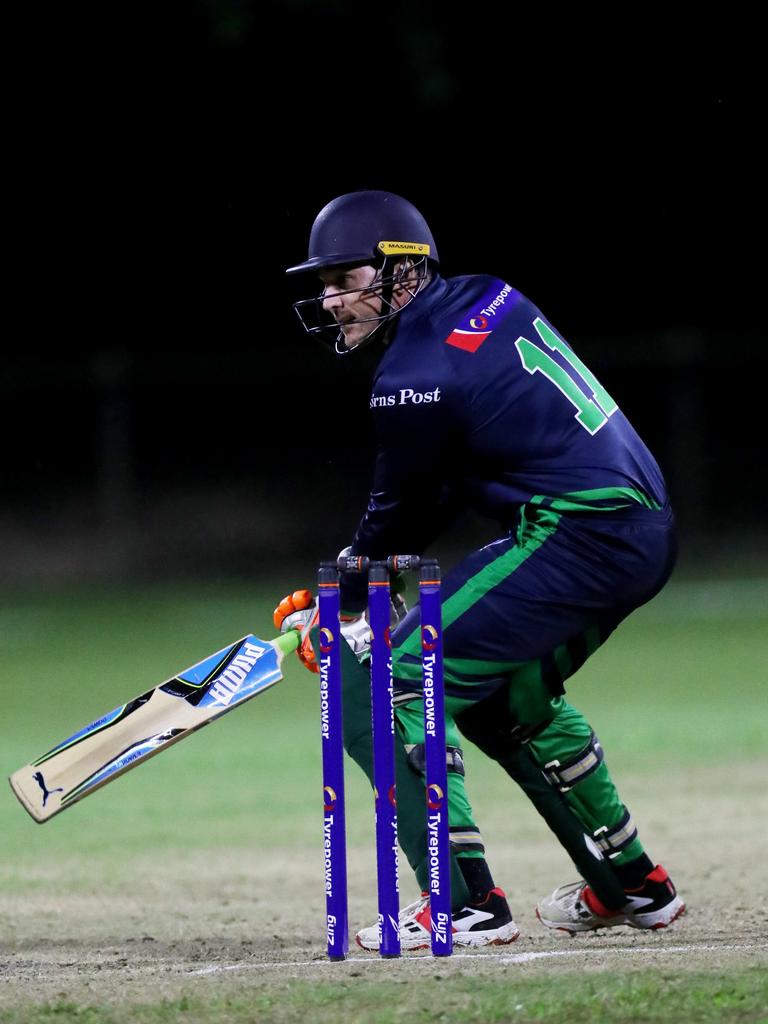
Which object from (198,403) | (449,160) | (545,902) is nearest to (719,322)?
(449,160)

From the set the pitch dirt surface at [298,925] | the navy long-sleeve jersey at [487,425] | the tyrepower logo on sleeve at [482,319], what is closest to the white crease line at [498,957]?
the pitch dirt surface at [298,925]

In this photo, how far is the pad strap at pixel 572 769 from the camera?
5730 mm

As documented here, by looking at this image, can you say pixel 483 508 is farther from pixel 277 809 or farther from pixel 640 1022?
pixel 277 809

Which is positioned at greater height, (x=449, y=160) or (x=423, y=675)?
(x=449, y=160)

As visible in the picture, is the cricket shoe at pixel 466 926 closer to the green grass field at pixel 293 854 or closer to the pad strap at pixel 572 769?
the green grass field at pixel 293 854

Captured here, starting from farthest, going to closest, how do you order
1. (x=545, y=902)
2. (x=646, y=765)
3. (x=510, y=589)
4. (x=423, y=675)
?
1. (x=646, y=765)
2. (x=545, y=902)
3. (x=510, y=589)
4. (x=423, y=675)

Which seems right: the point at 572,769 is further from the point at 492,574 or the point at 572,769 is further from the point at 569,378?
the point at 569,378

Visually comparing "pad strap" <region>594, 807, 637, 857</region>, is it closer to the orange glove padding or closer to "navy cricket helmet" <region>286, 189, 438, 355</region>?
the orange glove padding

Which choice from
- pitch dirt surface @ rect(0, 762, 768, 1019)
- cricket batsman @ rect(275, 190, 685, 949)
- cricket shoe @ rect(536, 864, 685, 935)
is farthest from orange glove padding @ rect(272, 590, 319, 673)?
cricket shoe @ rect(536, 864, 685, 935)

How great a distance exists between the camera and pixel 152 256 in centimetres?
2008

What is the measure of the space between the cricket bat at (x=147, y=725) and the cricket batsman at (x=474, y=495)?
0.16 meters

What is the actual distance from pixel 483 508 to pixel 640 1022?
5.33 ft

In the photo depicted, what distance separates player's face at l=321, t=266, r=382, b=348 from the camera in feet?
17.3

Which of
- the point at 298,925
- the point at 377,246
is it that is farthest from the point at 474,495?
the point at 298,925
